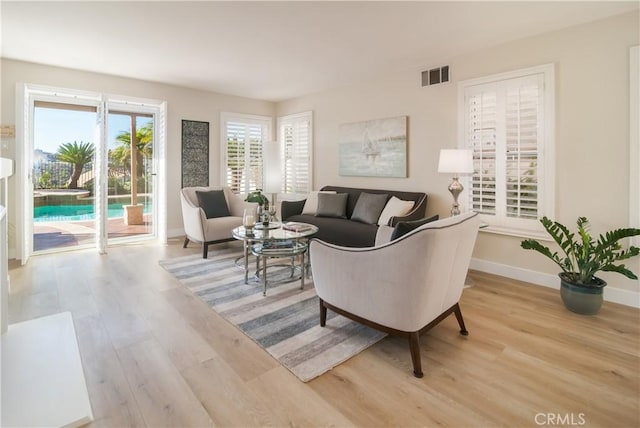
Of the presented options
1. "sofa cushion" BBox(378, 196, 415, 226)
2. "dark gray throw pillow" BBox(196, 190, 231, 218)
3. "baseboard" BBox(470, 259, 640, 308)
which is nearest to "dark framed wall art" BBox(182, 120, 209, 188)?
"dark gray throw pillow" BBox(196, 190, 231, 218)

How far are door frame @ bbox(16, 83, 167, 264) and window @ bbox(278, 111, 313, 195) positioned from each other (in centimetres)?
221

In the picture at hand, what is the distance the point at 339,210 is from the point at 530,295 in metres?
2.51

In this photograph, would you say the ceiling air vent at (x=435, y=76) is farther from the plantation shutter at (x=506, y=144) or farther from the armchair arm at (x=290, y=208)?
the armchair arm at (x=290, y=208)

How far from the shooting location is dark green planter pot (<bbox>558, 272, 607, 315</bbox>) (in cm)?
269

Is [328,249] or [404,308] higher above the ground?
[328,249]

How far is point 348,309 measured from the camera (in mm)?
2203

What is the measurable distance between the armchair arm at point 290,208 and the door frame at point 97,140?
1.95 metres

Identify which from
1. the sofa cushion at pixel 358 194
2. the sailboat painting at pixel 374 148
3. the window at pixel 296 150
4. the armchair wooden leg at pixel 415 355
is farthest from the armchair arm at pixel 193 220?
the armchair wooden leg at pixel 415 355

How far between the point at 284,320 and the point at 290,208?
275cm

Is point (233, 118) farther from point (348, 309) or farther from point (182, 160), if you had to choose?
point (348, 309)

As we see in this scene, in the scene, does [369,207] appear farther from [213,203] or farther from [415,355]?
[415,355]

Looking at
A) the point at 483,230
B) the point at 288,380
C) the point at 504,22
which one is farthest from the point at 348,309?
the point at 504,22

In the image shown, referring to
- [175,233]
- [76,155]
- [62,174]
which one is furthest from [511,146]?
[62,174]

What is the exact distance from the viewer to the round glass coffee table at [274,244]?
3197mm
